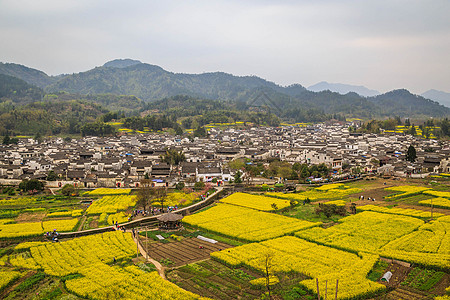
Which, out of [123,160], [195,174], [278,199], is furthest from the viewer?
[123,160]

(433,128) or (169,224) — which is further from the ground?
(433,128)

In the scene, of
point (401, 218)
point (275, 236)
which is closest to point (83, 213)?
point (275, 236)

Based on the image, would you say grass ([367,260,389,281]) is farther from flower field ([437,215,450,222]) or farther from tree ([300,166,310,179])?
tree ([300,166,310,179])

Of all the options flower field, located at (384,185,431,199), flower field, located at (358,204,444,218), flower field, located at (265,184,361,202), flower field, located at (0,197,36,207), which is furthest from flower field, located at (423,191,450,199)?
flower field, located at (0,197,36,207)

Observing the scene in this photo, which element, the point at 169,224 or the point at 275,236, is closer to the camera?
the point at 275,236

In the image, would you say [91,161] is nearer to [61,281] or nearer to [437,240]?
[61,281]

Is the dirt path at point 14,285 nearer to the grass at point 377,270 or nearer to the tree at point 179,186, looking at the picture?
the grass at point 377,270

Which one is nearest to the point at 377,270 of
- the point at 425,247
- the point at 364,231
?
the point at 425,247
